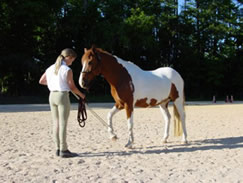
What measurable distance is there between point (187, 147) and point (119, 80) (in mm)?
2075

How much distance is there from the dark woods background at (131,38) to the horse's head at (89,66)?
21.4m

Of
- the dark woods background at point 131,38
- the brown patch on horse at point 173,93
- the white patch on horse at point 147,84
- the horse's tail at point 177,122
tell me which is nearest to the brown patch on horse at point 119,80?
the white patch on horse at point 147,84

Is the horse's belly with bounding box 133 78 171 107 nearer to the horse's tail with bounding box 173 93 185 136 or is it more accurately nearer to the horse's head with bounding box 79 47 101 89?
the horse's tail with bounding box 173 93 185 136

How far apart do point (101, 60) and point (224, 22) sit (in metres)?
39.5

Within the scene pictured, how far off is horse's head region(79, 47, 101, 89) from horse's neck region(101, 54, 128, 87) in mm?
192

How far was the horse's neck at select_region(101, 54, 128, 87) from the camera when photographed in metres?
5.23

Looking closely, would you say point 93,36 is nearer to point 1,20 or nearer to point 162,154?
point 1,20

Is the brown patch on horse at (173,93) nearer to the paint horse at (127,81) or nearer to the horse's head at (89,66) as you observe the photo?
the paint horse at (127,81)

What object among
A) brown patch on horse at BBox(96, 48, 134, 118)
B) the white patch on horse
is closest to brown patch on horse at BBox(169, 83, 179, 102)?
the white patch on horse

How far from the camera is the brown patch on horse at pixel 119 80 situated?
17.2 feet

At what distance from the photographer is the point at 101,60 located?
5.14 meters

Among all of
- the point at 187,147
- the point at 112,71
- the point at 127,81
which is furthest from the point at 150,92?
the point at 187,147

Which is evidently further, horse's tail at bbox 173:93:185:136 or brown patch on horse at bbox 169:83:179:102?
horse's tail at bbox 173:93:185:136

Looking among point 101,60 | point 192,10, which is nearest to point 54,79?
point 101,60
